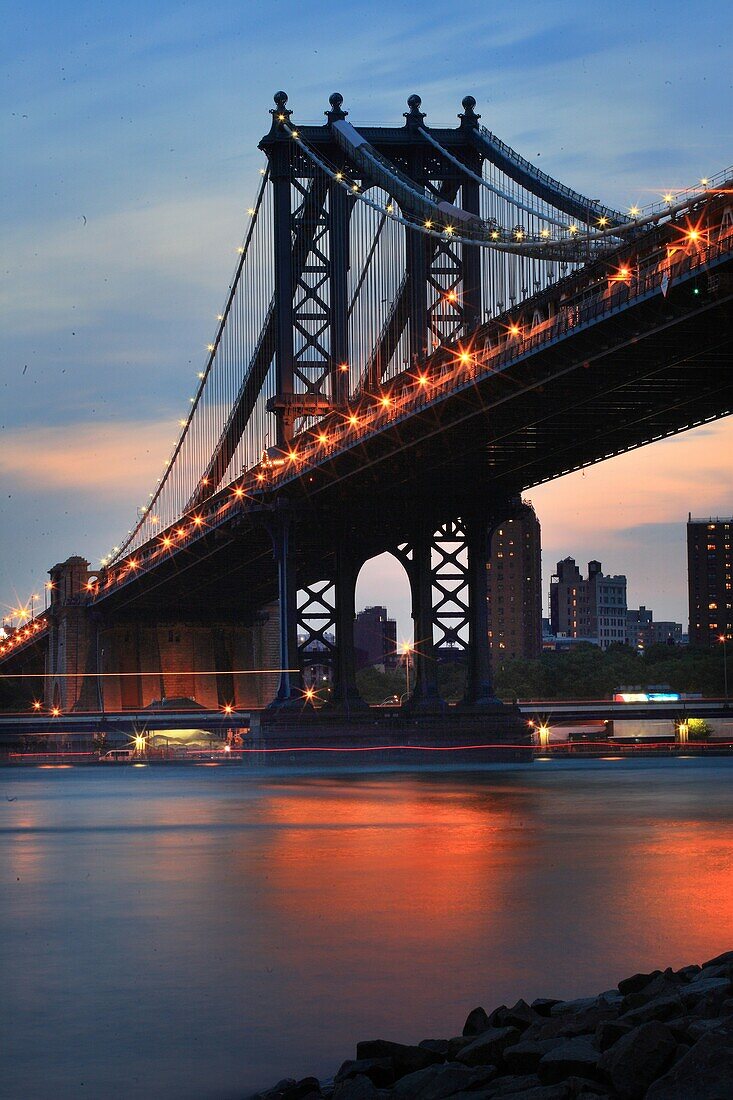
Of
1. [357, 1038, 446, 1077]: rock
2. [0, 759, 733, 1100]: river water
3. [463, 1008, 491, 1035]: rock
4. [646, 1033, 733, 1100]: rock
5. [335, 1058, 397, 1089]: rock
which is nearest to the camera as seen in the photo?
[646, 1033, 733, 1100]: rock

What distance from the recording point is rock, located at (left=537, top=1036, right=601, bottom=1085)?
9.49 m

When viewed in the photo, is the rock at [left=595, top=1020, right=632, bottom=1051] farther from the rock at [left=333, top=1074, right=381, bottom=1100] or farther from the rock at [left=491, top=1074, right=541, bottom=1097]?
the rock at [left=333, top=1074, right=381, bottom=1100]

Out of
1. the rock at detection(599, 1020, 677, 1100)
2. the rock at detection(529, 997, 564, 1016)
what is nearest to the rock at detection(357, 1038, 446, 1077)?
the rock at detection(529, 997, 564, 1016)

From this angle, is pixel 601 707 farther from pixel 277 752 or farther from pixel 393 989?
pixel 393 989

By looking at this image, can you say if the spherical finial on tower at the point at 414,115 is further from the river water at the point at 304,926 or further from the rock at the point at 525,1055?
the rock at the point at 525,1055

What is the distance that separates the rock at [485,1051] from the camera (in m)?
10.5

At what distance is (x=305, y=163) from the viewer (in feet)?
232

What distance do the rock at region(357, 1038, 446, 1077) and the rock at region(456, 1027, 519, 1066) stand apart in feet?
0.81

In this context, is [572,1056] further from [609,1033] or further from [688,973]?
[688,973]

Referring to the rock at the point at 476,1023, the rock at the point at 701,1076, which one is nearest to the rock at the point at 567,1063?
the rock at the point at 701,1076

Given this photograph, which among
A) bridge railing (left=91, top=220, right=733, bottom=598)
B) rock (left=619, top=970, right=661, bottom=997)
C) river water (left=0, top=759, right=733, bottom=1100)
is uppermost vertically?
bridge railing (left=91, top=220, right=733, bottom=598)

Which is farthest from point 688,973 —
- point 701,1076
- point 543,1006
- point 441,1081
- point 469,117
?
point 469,117

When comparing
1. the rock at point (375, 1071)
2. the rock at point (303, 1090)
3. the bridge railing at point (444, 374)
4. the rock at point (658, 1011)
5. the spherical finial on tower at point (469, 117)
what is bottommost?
the rock at point (303, 1090)

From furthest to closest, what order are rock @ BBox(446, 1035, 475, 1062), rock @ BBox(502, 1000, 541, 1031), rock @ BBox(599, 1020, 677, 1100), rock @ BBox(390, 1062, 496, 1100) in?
rock @ BBox(502, 1000, 541, 1031) → rock @ BBox(446, 1035, 475, 1062) → rock @ BBox(390, 1062, 496, 1100) → rock @ BBox(599, 1020, 677, 1100)
